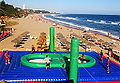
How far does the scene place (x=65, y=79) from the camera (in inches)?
301

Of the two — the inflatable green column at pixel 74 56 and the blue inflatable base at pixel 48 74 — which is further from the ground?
the inflatable green column at pixel 74 56

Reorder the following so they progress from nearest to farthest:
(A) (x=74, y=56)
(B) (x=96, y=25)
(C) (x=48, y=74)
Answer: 1. (A) (x=74, y=56)
2. (C) (x=48, y=74)
3. (B) (x=96, y=25)

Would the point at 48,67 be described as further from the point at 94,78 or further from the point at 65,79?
the point at 94,78

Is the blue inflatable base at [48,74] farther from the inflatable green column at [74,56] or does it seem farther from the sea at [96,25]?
the sea at [96,25]

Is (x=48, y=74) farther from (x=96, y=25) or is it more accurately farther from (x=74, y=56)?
(x=96, y=25)

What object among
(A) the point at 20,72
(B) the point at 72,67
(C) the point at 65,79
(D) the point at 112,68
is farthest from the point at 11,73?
(D) the point at 112,68

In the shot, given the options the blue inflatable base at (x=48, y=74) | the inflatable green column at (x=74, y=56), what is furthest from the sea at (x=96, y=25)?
the inflatable green column at (x=74, y=56)

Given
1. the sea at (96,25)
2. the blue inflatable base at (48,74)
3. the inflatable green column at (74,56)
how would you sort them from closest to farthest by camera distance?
the inflatable green column at (74,56)
the blue inflatable base at (48,74)
the sea at (96,25)

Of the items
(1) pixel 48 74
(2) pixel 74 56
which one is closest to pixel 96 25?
(1) pixel 48 74

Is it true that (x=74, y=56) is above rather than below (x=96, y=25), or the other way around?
above

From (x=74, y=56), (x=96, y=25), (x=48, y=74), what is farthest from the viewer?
(x=96, y=25)

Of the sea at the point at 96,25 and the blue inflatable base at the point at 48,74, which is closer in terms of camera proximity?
the blue inflatable base at the point at 48,74

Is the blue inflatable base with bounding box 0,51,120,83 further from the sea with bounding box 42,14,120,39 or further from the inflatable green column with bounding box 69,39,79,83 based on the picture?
the sea with bounding box 42,14,120,39

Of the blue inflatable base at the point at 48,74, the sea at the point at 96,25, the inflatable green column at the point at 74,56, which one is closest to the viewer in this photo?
the inflatable green column at the point at 74,56
